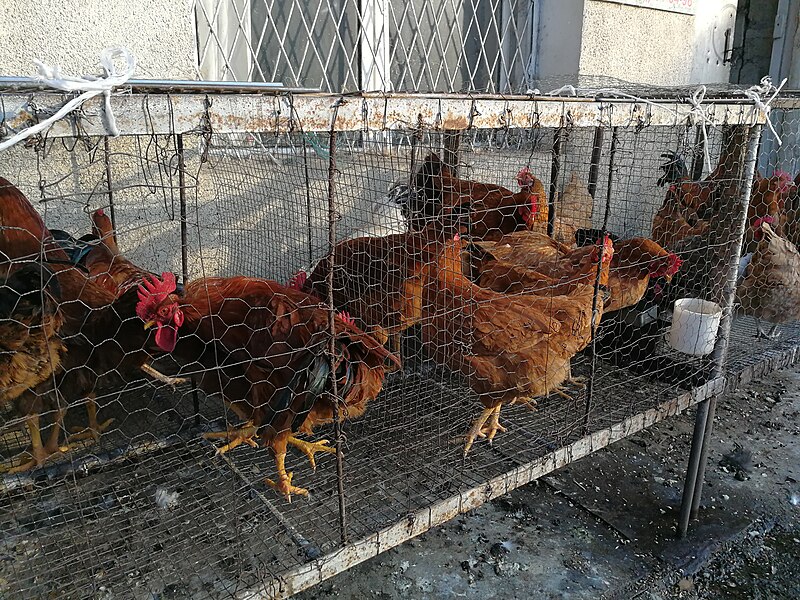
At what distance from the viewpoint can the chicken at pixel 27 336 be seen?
1.98 meters

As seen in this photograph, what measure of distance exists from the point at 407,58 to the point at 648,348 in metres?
2.56

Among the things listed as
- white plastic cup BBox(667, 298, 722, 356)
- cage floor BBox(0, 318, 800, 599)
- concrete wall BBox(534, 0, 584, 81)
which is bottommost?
cage floor BBox(0, 318, 800, 599)

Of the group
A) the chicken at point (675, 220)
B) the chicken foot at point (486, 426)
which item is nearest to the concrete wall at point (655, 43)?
the chicken at point (675, 220)

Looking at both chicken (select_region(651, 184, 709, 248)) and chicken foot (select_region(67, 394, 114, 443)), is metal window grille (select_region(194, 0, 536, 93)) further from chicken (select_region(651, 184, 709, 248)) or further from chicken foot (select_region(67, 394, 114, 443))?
chicken foot (select_region(67, 394, 114, 443))

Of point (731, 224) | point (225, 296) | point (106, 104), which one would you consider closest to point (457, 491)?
point (225, 296)

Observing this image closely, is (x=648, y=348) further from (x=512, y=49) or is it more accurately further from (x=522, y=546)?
(x=512, y=49)

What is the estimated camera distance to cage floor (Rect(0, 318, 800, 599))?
6.27ft

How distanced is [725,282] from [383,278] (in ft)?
5.08

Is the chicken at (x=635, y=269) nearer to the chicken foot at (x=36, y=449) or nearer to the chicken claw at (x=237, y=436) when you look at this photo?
the chicken claw at (x=237, y=436)

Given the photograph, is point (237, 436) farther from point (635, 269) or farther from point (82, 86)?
point (635, 269)

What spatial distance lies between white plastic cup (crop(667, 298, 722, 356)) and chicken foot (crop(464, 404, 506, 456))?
999mm

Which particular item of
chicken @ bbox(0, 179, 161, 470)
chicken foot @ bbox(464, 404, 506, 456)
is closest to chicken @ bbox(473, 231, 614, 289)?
chicken foot @ bbox(464, 404, 506, 456)

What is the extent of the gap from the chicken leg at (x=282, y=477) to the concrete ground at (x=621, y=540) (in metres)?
0.40

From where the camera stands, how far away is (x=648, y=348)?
3188 millimetres
